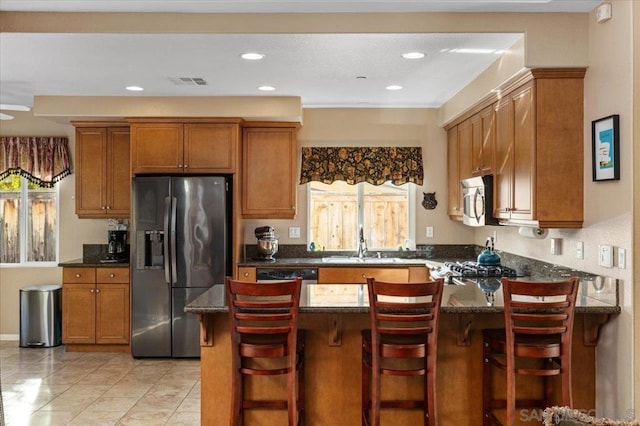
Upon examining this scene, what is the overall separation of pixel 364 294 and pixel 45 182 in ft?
14.3

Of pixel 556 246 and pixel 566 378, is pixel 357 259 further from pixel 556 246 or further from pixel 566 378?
pixel 566 378

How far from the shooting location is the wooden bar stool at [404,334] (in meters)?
2.83

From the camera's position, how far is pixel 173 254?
5.31m

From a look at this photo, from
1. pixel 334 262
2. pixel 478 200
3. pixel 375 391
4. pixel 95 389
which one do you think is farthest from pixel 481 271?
pixel 95 389

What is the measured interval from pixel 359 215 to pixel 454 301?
319cm

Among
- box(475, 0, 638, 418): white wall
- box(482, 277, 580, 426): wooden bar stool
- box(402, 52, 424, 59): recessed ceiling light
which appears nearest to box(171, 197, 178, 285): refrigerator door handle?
box(402, 52, 424, 59): recessed ceiling light

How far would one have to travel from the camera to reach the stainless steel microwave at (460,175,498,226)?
4.43 metres

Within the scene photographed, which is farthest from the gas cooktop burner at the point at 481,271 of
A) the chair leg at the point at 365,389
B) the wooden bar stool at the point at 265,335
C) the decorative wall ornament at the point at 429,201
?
the wooden bar stool at the point at 265,335

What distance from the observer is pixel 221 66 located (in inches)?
166

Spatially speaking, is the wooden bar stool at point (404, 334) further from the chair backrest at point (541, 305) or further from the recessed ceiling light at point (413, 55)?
the recessed ceiling light at point (413, 55)

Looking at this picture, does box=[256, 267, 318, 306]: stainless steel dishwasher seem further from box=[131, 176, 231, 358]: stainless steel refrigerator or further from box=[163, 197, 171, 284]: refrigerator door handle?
box=[163, 197, 171, 284]: refrigerator door handle

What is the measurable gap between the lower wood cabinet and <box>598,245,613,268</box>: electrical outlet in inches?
171

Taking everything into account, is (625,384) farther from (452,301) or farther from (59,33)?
(59,33)

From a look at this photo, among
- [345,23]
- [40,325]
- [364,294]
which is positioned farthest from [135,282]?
[345,23]
